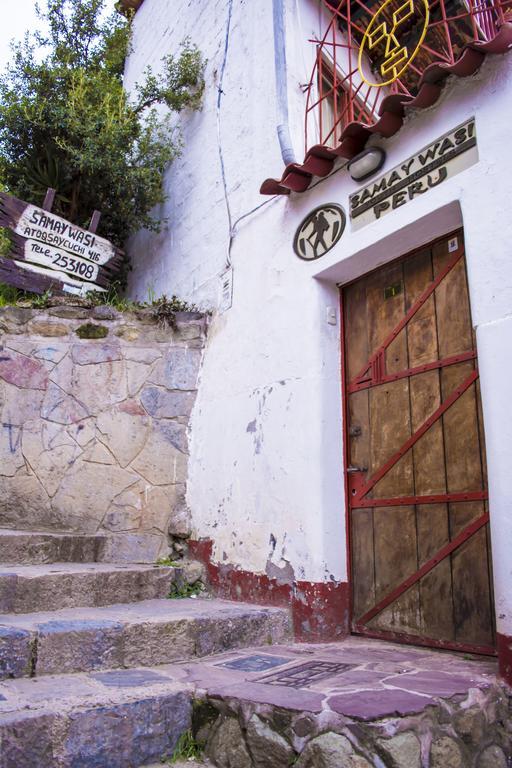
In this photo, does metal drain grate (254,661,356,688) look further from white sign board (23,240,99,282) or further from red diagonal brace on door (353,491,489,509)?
white sign board (23,240,99,282)

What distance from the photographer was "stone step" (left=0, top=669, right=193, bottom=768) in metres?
1.92

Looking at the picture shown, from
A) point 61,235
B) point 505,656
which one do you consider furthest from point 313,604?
point 61,235

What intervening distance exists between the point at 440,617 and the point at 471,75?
2.71 metres

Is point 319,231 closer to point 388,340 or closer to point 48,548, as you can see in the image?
point 388,340

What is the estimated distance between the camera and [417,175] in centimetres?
314

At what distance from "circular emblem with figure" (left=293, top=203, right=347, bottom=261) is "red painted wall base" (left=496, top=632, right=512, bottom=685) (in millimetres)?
2321

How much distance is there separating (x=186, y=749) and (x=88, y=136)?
5.35 metres

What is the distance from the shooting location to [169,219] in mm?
5977

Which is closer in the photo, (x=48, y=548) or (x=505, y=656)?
(x=505, y=656)

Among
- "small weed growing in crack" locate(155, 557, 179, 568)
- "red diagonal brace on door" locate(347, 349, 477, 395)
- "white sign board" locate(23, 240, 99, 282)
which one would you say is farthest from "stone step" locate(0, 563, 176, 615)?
"white sign board" locate(23, 240, 99, 282)

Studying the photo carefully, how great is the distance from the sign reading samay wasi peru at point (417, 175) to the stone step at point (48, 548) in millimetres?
2748

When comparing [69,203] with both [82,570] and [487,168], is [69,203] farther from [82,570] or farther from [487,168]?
[487,168]

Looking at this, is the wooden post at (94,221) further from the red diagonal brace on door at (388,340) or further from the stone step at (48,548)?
the red diagonal brace on door at (388,340)

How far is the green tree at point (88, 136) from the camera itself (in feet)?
18.8
